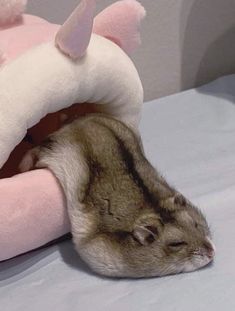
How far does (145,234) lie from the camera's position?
89 cm

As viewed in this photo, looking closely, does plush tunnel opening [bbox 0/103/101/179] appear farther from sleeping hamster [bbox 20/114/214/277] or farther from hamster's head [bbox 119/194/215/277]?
hamster's head [bbox 119/194/215/277]

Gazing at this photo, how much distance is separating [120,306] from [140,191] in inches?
6.6

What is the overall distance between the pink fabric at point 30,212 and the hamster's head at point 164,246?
127 mm

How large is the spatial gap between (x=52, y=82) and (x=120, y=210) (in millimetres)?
213

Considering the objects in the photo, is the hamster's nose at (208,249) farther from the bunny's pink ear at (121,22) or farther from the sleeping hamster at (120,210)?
the bunny's pink ear at (121,22)

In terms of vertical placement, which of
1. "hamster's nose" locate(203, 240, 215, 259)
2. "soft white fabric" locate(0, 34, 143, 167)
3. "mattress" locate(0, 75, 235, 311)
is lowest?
"mattress" locate(0, 75, 235, 311)

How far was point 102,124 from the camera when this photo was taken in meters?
1.01

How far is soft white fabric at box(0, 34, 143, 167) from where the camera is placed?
901mm

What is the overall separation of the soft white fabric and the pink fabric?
5 centimetres

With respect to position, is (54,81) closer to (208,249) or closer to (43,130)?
(43,130)

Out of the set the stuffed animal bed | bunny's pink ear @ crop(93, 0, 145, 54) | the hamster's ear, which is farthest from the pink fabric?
bunny's pink ear @ crop(93, 0, 145, 54)

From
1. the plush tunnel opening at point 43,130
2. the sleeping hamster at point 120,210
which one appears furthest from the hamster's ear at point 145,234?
the plush tunnel opening at point 43,130

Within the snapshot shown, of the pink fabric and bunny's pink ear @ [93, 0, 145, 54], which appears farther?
bunny's pink ear @ [93, 0, 145, 54]

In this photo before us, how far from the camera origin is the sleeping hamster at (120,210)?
893mm
